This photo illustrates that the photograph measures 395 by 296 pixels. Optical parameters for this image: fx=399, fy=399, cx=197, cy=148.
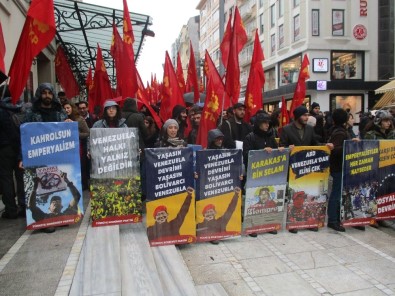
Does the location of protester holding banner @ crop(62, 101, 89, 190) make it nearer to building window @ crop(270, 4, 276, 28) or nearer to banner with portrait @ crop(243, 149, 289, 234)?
banner with portrait @ crop(243, 149, 289, 234)

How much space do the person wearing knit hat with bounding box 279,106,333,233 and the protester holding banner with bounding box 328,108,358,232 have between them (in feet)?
1.04

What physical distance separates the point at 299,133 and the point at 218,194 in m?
1.71

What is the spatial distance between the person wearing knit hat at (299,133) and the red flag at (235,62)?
66.3 inches

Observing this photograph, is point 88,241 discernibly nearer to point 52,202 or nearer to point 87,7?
point 52,202

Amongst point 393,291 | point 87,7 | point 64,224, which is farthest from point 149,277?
point 87,7

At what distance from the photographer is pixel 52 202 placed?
496cm

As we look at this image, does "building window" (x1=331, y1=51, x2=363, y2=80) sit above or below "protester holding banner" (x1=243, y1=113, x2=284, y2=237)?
above

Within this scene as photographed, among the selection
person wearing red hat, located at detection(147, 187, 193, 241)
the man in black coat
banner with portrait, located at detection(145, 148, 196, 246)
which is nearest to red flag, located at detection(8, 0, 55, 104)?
banner with portrait, located at detection(145, 148, 196, 246)

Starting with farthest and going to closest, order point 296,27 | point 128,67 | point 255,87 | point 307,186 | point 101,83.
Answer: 1. point 296,27
2. point 101,83
3. point 255,87
4. point 128,67
5. point 307,186

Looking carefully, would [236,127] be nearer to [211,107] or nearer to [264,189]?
[211,107]

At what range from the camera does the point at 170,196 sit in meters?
5.12

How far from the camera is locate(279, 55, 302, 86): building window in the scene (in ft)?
108

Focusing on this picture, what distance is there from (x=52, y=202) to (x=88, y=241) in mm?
732

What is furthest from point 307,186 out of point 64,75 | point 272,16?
point 272,16
